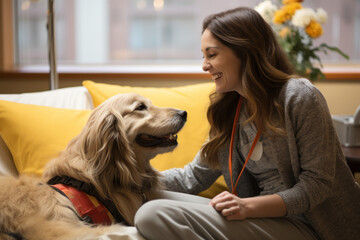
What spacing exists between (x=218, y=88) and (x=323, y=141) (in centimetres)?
39

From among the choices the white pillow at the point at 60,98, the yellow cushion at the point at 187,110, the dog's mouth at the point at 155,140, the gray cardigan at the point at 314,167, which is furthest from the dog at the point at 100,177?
the white pillow at the point at 60,98

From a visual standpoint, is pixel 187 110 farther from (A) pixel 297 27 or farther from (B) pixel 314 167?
(A) pixel 297 27

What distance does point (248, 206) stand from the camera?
1301mm

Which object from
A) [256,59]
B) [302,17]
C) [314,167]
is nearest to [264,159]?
[314,167]

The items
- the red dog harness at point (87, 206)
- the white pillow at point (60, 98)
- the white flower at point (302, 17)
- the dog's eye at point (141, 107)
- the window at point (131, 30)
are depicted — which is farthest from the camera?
the window at point (131, 30)

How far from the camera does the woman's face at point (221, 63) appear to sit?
1.46 metres

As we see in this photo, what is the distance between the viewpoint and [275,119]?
57.4 inches

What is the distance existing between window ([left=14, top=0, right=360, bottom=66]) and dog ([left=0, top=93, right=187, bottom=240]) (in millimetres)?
1724

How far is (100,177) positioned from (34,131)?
22.1 inches

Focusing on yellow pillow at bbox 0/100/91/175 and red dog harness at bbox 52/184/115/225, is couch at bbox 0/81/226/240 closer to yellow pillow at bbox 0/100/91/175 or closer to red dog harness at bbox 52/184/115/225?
yellow pillow at bbox 0/100/91/175

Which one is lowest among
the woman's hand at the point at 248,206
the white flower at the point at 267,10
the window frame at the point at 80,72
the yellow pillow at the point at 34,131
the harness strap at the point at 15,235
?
the harness strap at the point at 15,235

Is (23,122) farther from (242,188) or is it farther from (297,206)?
(297,206)

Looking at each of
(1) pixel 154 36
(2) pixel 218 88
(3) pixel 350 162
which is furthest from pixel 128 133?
(1) pixel 154 36

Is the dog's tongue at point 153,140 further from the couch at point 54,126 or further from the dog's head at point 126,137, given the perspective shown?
the couch at point 54,126
